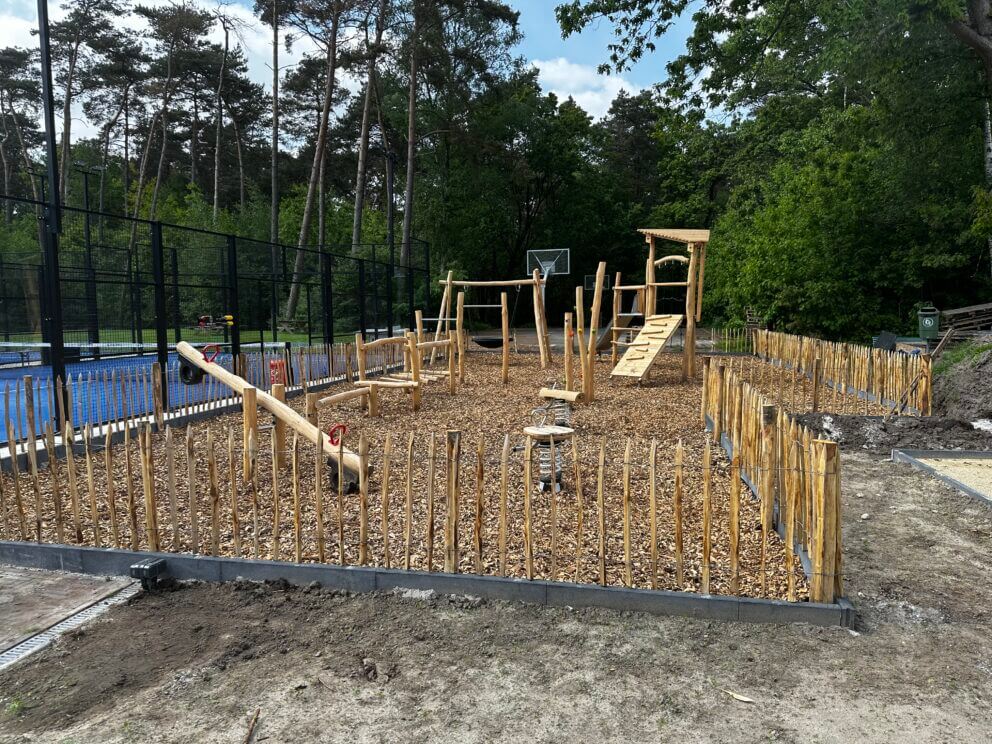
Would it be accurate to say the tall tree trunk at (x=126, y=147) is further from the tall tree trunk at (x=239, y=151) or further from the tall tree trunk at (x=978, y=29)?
the tall tree trunk at (x=978, y=29)

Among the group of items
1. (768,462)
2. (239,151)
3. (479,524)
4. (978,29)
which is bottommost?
(479,524)

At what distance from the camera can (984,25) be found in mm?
12852

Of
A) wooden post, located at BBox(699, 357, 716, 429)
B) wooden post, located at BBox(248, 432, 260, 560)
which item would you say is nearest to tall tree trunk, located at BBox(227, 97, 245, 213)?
wooden post, located at BBox(699, 357, 716, 429)


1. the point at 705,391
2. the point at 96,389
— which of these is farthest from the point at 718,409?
the point at 96,389

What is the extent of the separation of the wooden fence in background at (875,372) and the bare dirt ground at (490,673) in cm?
509

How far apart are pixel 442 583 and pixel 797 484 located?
1.87 meters

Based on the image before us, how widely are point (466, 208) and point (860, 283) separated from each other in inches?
637

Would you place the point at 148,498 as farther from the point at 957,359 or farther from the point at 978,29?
the point at 978,29

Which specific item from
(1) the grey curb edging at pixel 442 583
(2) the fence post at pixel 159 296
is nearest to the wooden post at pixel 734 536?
(1) the grey curb edging at pixel 442 583

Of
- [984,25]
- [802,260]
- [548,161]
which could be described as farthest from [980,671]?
[548,161]

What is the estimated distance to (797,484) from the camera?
11.5 ft

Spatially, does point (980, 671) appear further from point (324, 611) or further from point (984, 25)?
point (984, 25)

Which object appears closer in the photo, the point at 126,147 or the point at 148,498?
the point at 148,498

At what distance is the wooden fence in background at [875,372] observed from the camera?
26.2 feet
